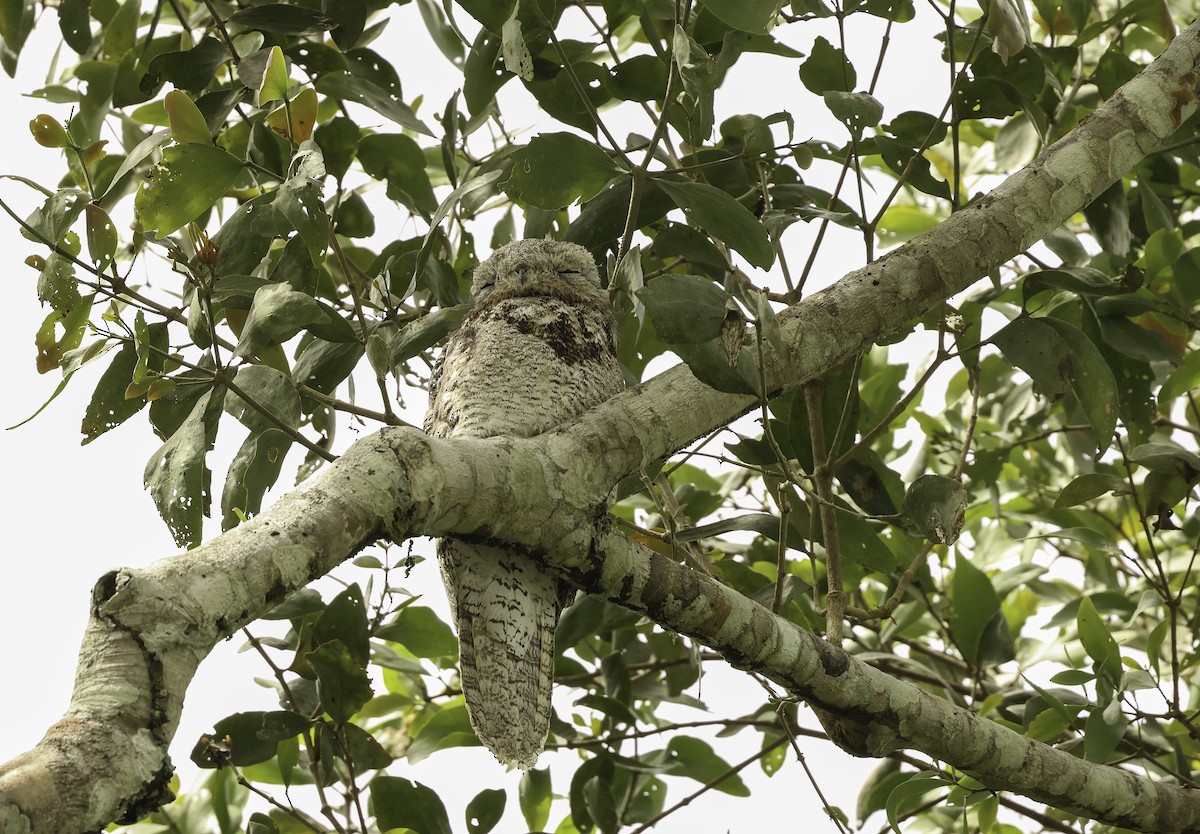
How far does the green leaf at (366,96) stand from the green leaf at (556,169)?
0.44 m

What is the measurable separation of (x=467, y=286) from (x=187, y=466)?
1.19 metres

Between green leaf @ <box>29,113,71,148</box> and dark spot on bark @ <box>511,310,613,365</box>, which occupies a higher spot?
green leaf @ <box>29,113,71,148</box>

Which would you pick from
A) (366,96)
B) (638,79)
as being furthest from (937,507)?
(366,96)

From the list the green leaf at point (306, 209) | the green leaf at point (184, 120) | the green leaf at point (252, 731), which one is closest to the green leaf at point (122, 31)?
the green leaf at point (184, 120)

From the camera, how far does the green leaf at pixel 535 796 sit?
265 cm

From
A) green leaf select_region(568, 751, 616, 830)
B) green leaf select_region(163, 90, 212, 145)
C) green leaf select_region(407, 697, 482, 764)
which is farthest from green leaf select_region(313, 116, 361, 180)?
green leaf select_region(568, 751, 616, 830)

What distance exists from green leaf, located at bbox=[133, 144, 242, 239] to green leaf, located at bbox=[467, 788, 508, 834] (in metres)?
1.41

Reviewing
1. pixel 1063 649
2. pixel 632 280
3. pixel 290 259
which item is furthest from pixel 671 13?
pixel 1063 649

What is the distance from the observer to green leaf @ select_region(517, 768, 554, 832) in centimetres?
265

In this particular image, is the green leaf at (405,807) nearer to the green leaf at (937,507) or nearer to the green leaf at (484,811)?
the green leaf at (484,811)

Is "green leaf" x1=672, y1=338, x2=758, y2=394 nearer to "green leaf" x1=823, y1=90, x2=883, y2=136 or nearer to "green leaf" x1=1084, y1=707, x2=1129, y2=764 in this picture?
"green leaf" x1=823, y1=90, x2=883, y2=136

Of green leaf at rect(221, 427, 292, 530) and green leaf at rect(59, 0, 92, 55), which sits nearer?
green leaf at rect(221, 427, 292, 530)

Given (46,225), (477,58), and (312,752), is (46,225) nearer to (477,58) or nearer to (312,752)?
(477,58)

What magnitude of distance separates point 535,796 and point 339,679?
0.90m
